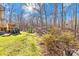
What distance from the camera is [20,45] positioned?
61.7 inches

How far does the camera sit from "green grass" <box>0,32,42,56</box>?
1559 mm

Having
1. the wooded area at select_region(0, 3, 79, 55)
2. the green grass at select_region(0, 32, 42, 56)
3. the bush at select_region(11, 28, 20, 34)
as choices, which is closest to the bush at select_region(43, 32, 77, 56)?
the wooded area at select_region(0, 3, 79, 55)

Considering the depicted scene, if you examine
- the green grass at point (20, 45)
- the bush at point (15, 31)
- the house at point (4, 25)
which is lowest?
the green grass at point (20, 45)

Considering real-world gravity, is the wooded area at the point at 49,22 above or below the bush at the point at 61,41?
above

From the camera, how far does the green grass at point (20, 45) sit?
156cm

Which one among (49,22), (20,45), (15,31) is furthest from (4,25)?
(49,22)

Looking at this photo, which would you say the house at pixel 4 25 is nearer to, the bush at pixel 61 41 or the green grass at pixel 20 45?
the green grass at pixel 20 45

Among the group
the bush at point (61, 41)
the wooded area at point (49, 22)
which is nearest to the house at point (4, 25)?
the wooded area at point (49, 22)

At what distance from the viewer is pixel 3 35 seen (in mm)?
1570

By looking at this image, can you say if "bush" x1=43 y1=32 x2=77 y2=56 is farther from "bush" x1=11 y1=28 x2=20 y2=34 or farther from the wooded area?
"bush" x1=11 y1=28 x2=20 y2=34

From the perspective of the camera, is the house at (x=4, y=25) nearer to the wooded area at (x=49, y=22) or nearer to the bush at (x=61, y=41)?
the wooded area at (x=49, y=22)

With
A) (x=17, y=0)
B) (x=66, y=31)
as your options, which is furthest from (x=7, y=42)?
(x=66, y=31)

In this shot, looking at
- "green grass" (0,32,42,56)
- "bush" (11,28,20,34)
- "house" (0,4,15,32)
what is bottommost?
"green grass" (0,32,42,56)

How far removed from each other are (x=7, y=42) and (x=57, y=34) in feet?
1.52
